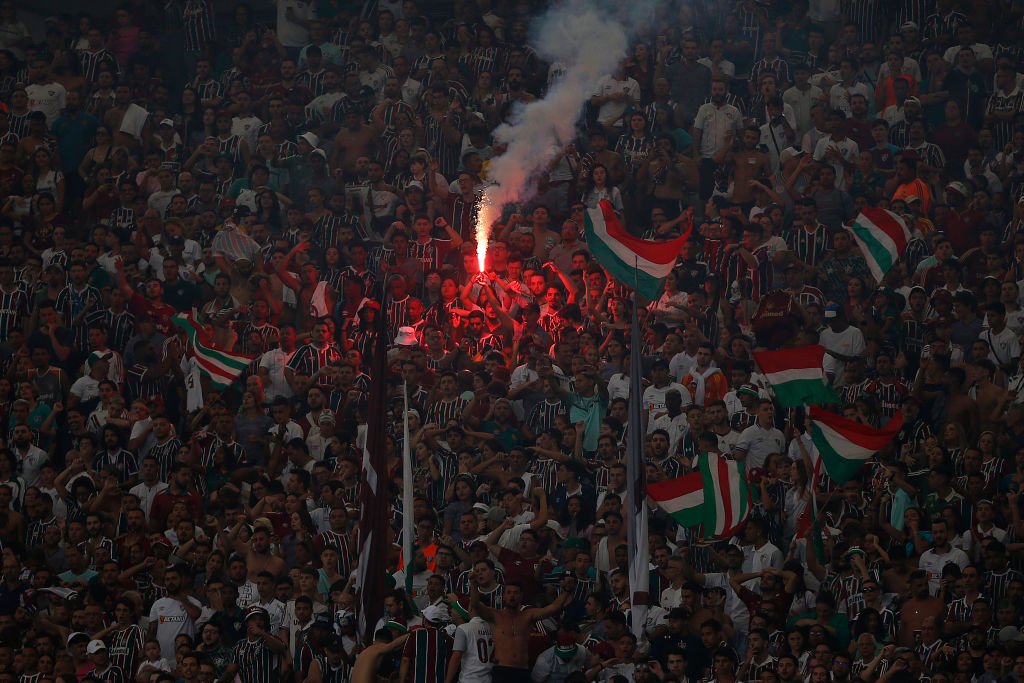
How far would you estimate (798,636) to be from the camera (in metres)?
16.1

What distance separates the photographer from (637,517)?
16.8 m

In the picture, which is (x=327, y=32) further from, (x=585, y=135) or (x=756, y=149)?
(x=756, y=149)

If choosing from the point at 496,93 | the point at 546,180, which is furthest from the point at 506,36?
the point at 546,180

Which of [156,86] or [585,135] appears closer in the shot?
[585,135]

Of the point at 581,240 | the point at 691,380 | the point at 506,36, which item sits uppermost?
the point at 506,36

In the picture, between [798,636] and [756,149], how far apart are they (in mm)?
7713

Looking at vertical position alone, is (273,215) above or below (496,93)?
below

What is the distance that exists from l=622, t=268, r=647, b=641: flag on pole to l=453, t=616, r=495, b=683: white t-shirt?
1.12 m

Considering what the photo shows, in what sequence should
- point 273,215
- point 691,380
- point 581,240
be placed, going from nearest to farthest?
point 691,380, point 581,240, point 273,215

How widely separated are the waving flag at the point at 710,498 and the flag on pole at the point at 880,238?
3.37 m

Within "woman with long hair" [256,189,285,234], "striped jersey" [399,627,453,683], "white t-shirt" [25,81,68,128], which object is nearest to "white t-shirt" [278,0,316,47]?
A: "white t-shirt" [25,81,68,128]

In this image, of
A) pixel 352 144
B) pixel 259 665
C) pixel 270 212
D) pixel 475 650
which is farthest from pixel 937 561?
pixel 352 144

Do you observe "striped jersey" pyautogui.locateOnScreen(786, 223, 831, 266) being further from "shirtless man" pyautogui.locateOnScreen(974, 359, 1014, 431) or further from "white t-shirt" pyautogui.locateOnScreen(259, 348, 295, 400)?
"white t-shirt" pyautogui.locateOnScreen(259, 348, 295, 400)

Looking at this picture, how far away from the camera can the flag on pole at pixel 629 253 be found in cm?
1980
